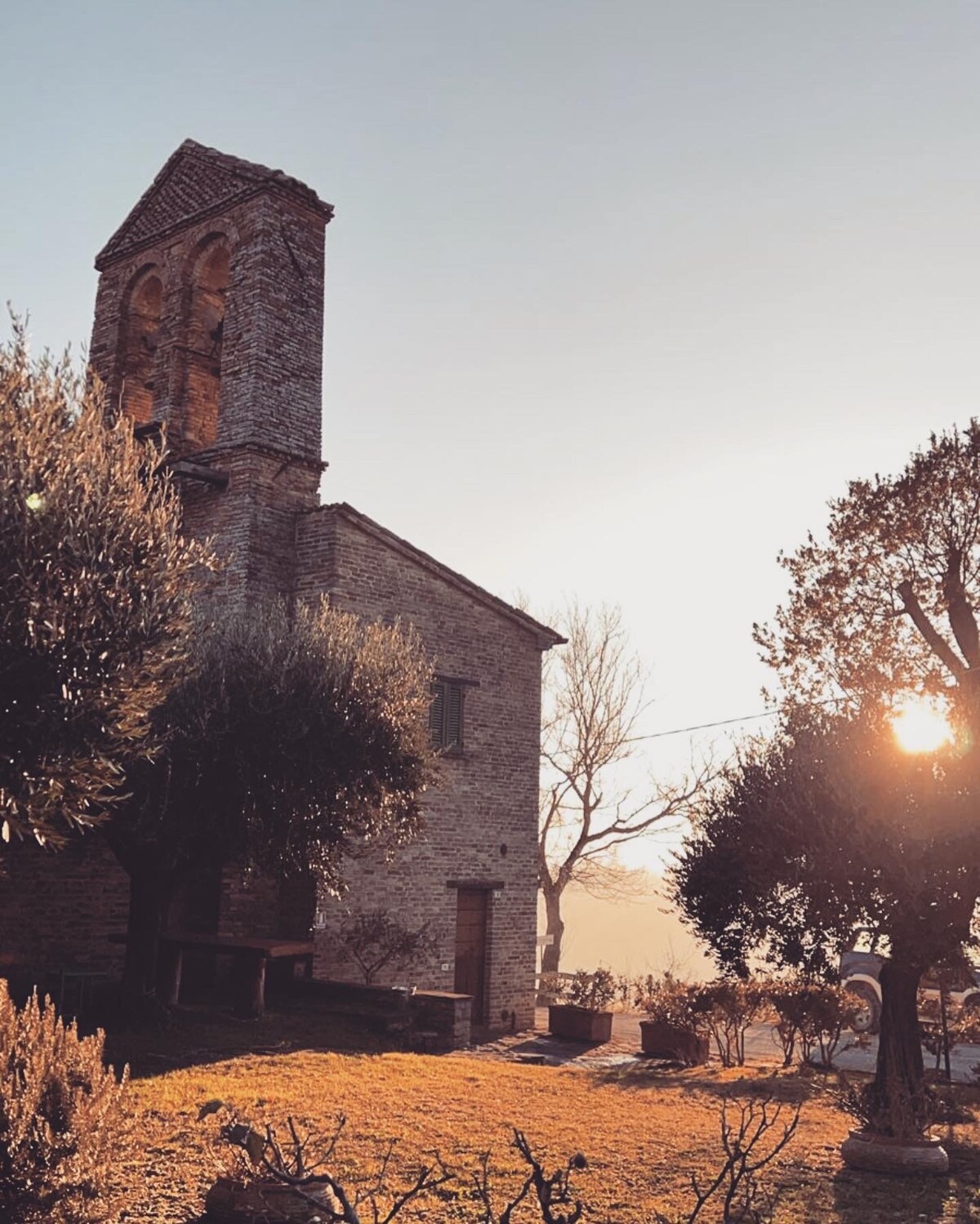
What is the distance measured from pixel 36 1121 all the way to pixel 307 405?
55.5 ft

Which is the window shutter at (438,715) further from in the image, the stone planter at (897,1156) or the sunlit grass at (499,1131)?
the stone planter at (897,1156)

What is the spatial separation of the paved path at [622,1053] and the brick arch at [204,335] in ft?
43.3

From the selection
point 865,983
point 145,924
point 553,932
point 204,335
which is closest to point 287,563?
point 204,335

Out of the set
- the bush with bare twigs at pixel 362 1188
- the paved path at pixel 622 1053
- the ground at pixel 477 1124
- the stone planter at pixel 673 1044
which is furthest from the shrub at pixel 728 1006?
the bush with bare twigs at pixel 362 1188

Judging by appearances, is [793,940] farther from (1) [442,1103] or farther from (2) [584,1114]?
(1) [442,1103]

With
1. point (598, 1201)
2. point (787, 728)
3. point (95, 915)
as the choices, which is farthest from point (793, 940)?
point (95, 915)

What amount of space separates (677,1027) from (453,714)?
727cm

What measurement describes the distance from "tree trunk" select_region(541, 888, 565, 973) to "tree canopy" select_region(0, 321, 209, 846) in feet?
88.8

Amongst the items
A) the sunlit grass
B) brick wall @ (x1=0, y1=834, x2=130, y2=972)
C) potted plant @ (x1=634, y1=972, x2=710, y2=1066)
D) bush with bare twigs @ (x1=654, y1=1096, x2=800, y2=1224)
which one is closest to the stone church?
brick wall @ (x1=0, y1=834, x2=130, y2=972)

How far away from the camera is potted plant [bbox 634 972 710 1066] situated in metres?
18.2

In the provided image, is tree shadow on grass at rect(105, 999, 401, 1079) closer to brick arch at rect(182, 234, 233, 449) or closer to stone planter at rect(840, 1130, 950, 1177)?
stone planter at rect(840, 1130, 950, 1177)

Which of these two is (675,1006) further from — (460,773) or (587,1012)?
(460,773)

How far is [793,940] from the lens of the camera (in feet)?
39.7

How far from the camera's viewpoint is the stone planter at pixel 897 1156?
29.7ft
